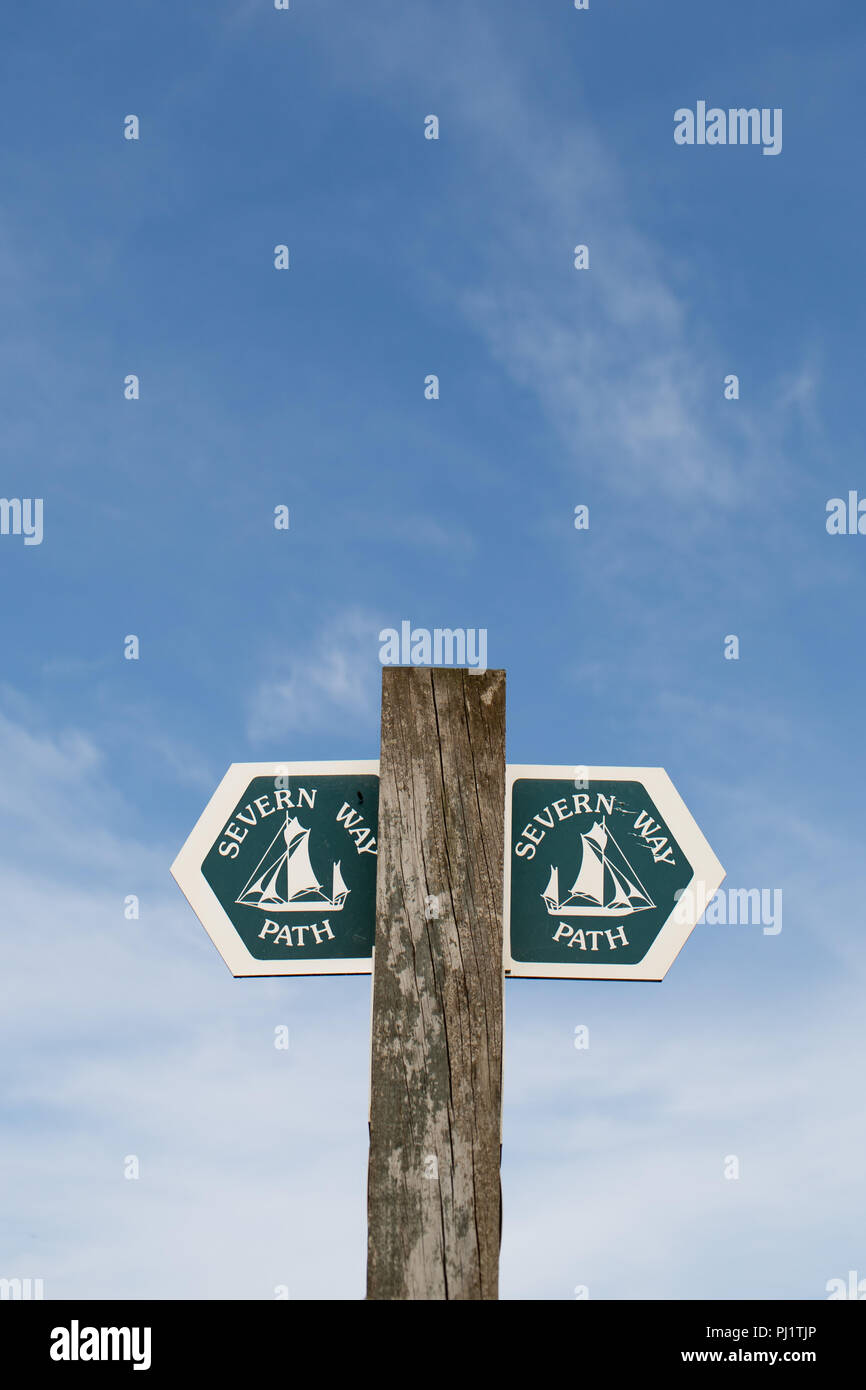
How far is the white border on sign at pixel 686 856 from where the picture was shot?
2.81 meters

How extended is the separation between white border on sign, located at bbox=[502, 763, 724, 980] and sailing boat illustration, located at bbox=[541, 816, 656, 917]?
0.31 feet

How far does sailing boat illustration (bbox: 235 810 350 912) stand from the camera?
112 inches

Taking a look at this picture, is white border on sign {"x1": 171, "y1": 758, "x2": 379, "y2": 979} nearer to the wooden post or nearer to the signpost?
the signpost

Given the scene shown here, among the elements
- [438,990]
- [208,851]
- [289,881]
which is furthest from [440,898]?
[208,851]

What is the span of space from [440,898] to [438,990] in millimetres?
193

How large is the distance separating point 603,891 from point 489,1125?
0.62 meters

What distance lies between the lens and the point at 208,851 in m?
2.94

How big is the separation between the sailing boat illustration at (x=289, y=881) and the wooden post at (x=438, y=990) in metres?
0.23

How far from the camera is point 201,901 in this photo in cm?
290
